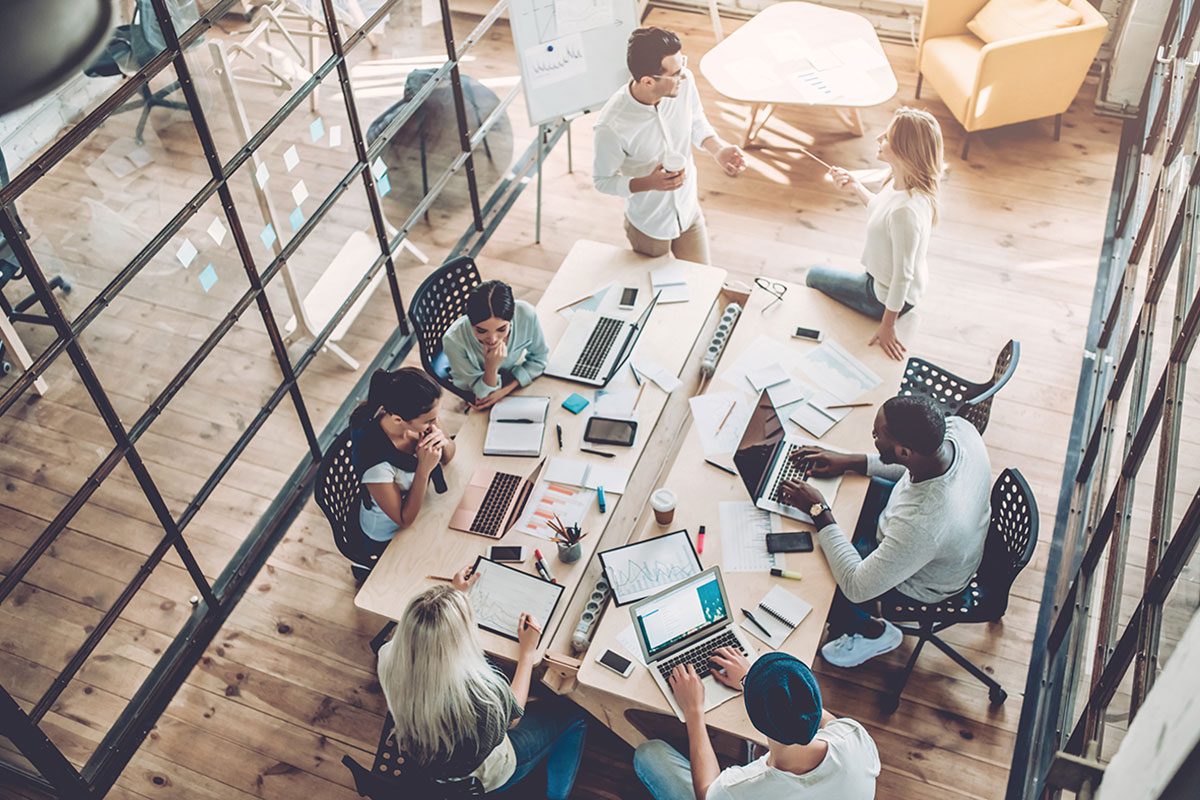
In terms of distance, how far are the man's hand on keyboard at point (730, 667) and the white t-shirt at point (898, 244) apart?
5.66ft

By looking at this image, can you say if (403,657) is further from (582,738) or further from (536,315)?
(536,315)

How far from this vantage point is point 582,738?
11.4ft

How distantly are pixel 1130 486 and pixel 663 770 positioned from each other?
6.09ft

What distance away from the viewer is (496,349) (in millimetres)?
3992

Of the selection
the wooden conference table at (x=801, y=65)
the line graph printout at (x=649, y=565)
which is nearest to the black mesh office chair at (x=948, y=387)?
the line graph printout at (x=649, y=565)

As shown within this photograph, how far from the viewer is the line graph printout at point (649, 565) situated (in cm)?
352

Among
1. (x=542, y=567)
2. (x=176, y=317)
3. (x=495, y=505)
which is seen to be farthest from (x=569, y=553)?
(x=176, y=317)

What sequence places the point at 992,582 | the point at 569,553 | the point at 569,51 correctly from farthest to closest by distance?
the point at 569,51
the point at 992,582
the point at 569,553

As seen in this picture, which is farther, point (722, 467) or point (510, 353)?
point (510, 353)

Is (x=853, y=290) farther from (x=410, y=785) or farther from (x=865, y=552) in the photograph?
(x=410, y=785)

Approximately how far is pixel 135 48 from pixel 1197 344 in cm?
350

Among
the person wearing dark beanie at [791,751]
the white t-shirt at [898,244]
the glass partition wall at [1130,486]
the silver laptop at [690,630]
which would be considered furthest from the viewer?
the white t-shirt at [898,244]

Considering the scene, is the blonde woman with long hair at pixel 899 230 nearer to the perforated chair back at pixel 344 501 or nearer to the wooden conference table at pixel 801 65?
the wooden conference table at pixel 801 65

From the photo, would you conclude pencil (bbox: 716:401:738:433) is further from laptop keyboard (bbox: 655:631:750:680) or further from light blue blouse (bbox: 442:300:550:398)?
laptop keyboard (bbox: 655:631:750:680)
